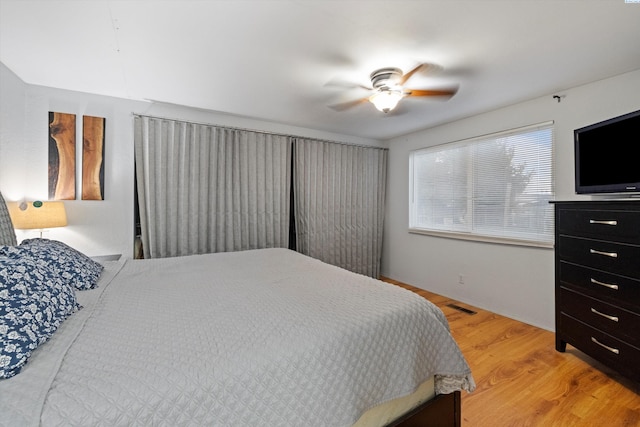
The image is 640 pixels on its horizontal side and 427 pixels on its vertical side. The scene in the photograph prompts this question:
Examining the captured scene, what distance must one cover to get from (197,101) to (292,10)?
69.9 inches

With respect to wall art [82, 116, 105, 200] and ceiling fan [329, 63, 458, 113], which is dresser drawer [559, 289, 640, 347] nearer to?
ceiling fan [329, 63, 458, 113]

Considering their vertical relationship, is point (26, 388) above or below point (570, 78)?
below

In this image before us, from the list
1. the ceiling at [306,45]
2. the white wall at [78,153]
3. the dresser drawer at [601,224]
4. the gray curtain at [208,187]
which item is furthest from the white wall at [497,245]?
the white wall at [78,153]

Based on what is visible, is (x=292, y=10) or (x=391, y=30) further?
(x=391, y=30)

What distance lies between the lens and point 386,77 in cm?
221

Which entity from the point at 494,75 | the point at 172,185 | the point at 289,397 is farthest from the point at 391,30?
the point at 172,185

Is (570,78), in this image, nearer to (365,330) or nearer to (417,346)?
(417,346)

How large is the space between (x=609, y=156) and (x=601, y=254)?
0.78 metres

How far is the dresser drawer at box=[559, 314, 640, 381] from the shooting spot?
180 cm

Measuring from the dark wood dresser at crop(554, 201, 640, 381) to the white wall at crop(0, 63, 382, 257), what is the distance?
371 cm

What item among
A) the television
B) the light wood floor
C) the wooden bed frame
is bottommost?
the light wood floor

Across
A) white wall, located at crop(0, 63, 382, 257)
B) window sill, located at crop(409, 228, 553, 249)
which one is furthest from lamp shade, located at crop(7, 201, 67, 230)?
window sill, located at crop(409, 228, 553, 249)

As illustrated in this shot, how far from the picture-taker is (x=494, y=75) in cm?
234

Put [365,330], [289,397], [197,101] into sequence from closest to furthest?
1. [289,397]
2. [365,330]
3. [197,101]
